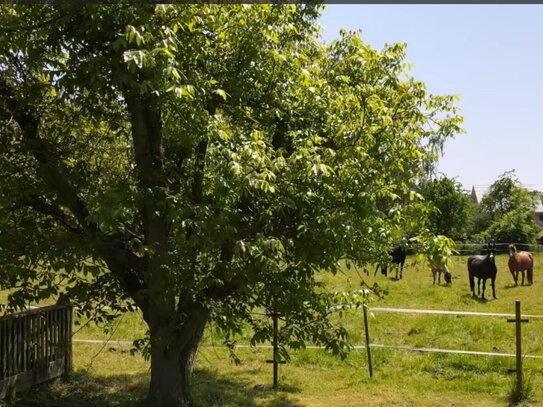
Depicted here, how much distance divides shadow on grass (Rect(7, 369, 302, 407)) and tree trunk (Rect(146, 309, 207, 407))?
66 centimetres

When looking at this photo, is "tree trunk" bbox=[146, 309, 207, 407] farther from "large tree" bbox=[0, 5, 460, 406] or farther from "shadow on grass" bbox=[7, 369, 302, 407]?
"shadow on grass" bbox=[7, 369, 302, 407]

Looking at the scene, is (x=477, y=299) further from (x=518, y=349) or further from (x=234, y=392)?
(x=234, y=392)

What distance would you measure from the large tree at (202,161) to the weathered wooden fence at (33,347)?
1.70 meters

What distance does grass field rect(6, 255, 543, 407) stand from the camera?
872 cm

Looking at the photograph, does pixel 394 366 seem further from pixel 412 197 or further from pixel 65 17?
pixel 65 17

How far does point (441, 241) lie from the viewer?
580 cm

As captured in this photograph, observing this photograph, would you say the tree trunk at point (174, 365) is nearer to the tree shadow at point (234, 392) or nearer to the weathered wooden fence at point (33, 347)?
the tree shadow at point (234, 392)

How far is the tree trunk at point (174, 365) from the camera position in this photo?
7.14m

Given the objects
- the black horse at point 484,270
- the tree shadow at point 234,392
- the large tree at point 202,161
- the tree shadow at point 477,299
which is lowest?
the tree shadow at point 234,392

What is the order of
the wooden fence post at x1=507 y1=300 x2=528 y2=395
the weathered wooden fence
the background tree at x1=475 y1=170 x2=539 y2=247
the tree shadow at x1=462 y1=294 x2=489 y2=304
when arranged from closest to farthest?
the weathered wooden fence
the wooden fence post at x1=507 y1=300 x2=528 y2=395
the tree shadow at x1=462 y1=294 x2=489 y2=304
the background tree at x1=475 y1=170 x2=539 y2=247

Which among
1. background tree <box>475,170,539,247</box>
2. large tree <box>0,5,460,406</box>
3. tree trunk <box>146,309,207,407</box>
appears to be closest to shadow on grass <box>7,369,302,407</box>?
tree trunk <box>146,309,207,407</box>

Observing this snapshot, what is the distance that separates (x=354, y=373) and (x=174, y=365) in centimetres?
388

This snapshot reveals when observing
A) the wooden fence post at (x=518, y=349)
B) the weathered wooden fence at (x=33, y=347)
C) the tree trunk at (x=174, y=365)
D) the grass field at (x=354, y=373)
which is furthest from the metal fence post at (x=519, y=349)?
the weathered wooden fence at (x=33, y=347)

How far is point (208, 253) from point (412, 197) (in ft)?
6.82
